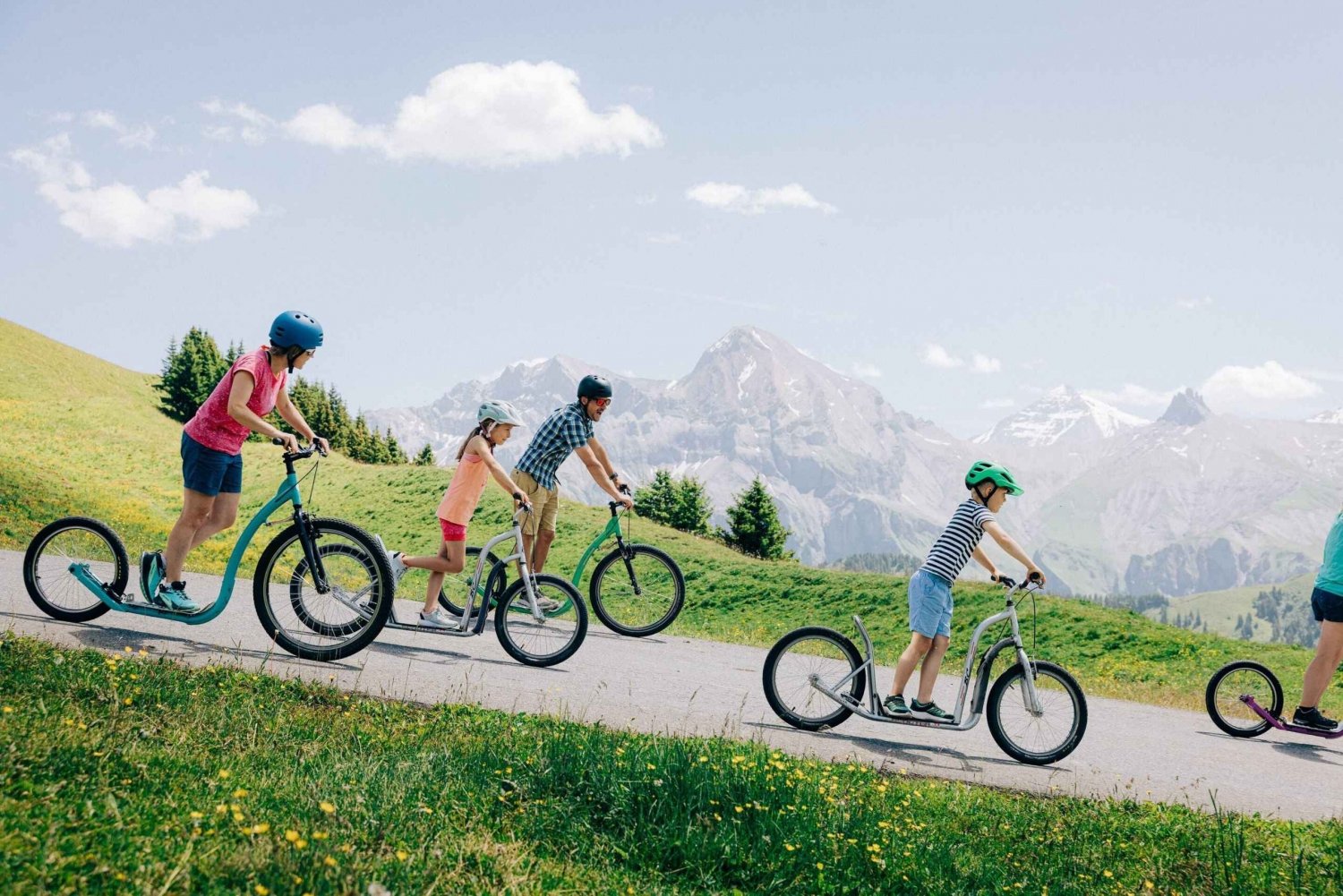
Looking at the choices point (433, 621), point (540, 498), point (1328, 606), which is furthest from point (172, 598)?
point (1328, 606)

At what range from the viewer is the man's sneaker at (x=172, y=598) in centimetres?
763

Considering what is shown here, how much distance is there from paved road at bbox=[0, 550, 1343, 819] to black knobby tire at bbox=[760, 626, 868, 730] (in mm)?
141

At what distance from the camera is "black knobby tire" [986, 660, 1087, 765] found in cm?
720

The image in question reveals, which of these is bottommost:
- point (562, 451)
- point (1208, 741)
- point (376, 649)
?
point (376, 649)

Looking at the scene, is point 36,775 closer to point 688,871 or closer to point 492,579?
point 688,871

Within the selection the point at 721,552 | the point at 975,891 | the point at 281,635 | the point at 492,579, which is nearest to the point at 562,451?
the point at 492,579

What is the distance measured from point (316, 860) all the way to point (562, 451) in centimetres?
775

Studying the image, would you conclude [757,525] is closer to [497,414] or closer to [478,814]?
[497,414]

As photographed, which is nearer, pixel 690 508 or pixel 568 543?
pixel 568 543

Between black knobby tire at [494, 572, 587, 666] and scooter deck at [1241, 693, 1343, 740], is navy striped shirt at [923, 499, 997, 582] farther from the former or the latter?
scooter deck at [1241, 693, 1343, 740]

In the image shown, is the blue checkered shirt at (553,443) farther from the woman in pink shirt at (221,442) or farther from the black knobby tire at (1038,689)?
the black knobby tire at (1038,689)

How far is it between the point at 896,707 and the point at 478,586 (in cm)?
402

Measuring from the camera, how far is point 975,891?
14.6 feet

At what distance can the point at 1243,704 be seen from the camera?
935 centimetres
